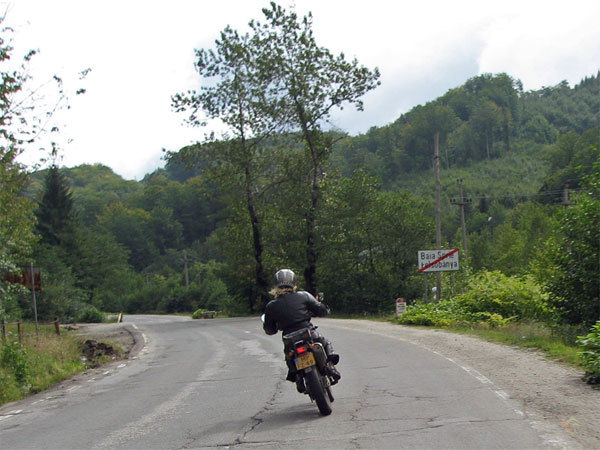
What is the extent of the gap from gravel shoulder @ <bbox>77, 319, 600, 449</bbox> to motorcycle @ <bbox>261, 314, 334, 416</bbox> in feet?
7.36

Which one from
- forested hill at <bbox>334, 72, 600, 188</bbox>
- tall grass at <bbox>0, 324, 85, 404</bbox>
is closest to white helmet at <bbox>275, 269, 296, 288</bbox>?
tall grass at <bbox>0, 324, 85, 404</bbox>

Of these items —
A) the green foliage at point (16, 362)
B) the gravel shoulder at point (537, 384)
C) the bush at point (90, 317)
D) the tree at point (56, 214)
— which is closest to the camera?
the gravel shoulder at point (537, 384)

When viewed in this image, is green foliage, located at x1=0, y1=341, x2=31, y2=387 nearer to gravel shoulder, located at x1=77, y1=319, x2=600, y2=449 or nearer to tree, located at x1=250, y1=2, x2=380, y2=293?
gravel shoulder, located at x1=77, y1=319, x2=600, y2=449

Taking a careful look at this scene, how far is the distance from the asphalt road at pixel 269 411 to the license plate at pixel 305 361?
23.5 inches

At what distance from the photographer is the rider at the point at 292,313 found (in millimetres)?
8172

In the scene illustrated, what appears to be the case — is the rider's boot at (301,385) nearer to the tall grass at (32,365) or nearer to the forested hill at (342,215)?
the tall grass at (32,365)

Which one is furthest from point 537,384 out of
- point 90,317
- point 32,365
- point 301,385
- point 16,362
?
point 90,317

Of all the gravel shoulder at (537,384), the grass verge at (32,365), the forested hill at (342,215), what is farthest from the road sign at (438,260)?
the grass verge at (32,365)

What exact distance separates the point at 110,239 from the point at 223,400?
86749 millimetres

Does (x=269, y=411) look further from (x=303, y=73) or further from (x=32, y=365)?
(x=303, y=73)

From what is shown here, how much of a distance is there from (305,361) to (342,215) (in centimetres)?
3423

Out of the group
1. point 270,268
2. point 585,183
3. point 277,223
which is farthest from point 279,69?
point 585,183

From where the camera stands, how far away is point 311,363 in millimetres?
7738

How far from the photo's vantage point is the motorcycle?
7672 millimetres
